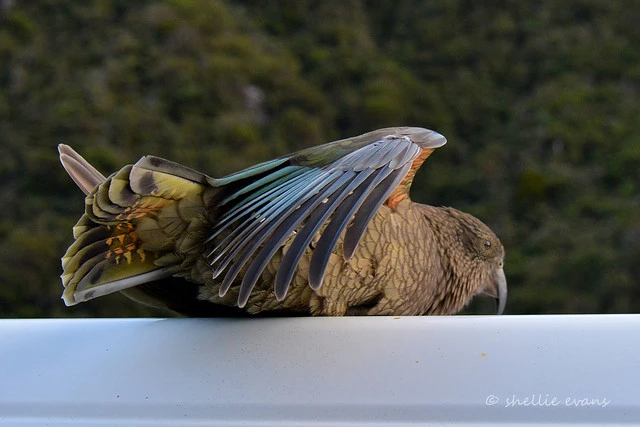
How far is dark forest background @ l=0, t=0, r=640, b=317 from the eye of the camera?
1065 cm

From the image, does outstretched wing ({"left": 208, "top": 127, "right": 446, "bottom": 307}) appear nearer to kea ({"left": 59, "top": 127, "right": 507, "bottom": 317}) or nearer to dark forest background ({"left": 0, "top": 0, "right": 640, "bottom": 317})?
kea ({"left": 59, "top": 127, "right": 507, "bottom": 317})

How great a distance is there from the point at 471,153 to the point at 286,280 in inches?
389

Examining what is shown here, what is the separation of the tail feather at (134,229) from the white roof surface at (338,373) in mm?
307

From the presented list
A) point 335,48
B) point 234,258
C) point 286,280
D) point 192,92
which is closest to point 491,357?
point 286,280

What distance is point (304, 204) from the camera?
2303 mm

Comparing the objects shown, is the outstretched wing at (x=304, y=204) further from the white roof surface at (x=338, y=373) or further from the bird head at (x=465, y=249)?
the bird head at (x=465, y=249)

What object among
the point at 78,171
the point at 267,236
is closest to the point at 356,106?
the point at 78,171

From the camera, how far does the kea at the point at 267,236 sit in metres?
2.21

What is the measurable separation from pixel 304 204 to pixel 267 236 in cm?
16

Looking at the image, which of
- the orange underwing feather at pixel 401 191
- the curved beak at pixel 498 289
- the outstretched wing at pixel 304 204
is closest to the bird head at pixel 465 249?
the curved beak at pixel 498 289

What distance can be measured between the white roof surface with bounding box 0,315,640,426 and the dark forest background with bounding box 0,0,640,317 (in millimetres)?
8419

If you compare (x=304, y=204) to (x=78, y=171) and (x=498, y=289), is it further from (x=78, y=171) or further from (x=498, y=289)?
(x=498, y=289)
